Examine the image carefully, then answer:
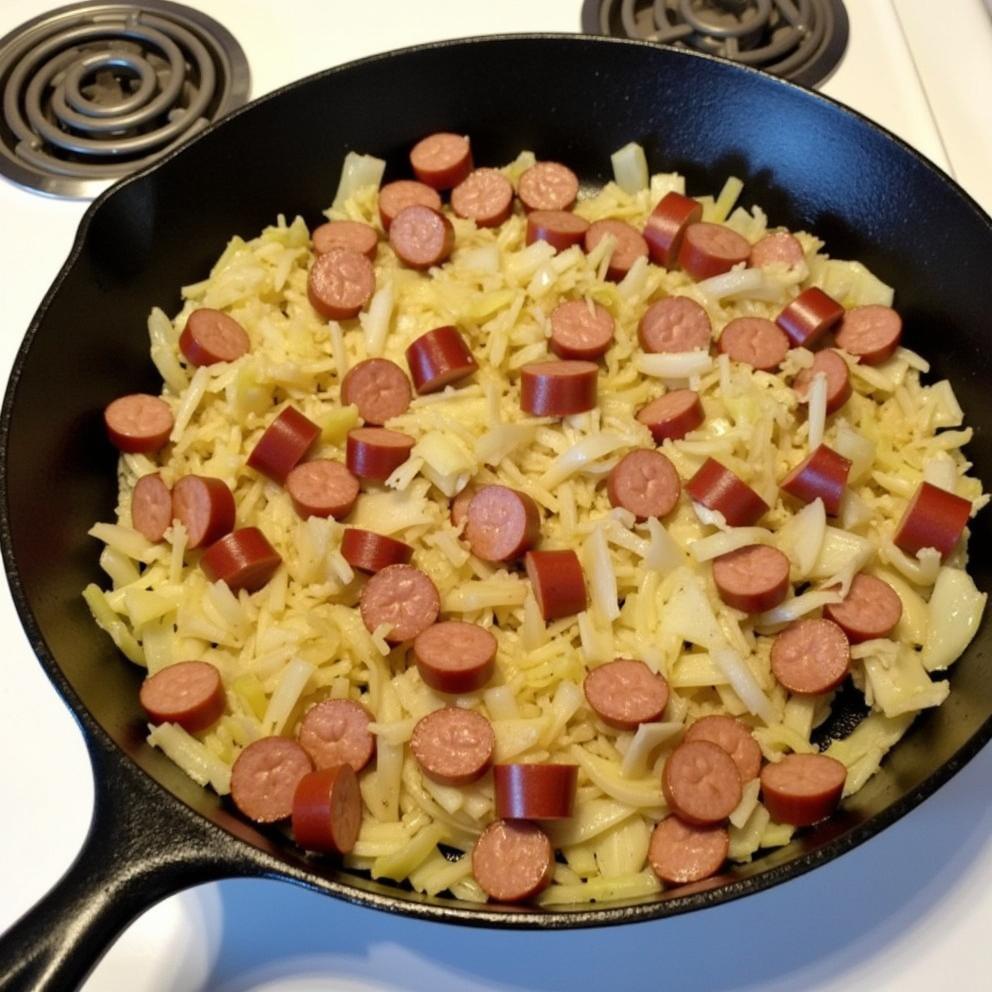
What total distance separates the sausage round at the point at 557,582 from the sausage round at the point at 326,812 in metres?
0.47

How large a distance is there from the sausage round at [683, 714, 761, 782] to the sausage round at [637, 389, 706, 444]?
602 mm

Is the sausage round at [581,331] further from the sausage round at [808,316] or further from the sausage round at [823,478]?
the sausage round at [823,478]

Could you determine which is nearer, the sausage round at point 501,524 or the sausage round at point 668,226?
the sausage round at point 501,524

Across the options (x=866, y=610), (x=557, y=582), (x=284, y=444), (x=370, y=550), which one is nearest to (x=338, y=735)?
(x=370, y=550)

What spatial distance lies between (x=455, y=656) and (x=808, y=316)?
1128 mm

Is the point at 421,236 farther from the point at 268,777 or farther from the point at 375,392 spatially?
the point at 268,777

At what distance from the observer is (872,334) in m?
2.39

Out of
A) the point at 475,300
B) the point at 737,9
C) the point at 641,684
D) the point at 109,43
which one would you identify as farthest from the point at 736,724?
the point at 109,43

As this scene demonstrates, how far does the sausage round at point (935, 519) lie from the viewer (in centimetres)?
206

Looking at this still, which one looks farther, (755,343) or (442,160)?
(442,160)

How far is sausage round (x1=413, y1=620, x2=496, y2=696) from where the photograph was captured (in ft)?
6.21

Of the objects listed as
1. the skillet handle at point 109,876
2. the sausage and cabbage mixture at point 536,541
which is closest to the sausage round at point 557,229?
the sausage and cabbage mixture at point 536,541

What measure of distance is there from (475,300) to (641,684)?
963mm

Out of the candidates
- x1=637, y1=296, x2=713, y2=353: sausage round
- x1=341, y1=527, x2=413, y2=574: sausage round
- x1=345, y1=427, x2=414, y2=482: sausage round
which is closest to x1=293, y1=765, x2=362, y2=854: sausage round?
x1=341, y1=527, x2=413, y2=574: sausage round
